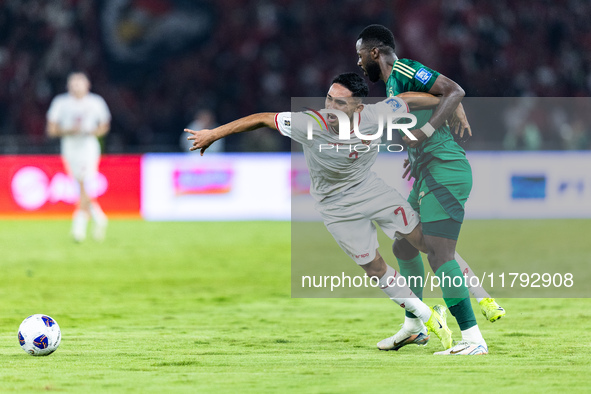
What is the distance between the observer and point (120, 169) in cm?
1778

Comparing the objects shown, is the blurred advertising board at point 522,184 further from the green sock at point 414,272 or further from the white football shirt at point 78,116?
the green sock at point 414,272

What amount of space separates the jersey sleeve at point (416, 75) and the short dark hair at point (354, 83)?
0.81ft

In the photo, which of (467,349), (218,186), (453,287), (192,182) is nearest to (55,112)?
(192,182)

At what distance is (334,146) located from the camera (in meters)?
5.99

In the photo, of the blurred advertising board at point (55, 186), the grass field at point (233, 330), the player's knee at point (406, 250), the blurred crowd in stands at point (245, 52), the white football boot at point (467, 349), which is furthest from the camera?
the blurred crowd in stands at point (245, 52)

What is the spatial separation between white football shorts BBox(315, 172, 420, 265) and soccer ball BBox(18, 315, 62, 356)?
1952mm

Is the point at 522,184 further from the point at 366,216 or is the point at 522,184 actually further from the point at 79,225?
the point at 366,216

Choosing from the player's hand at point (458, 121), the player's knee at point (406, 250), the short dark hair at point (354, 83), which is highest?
the short dark hair at point (354, 83)

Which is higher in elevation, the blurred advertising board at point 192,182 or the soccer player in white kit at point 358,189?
the blurred advertising board at point 192,182

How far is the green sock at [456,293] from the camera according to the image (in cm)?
577

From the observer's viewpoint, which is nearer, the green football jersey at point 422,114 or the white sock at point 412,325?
the green football jersey at point 422,114

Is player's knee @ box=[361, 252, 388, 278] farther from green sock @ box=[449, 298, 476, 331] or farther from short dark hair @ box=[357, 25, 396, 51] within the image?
short dark hair @ box=[357, 25, 396, 51]

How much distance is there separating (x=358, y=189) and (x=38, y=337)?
7.48 feet

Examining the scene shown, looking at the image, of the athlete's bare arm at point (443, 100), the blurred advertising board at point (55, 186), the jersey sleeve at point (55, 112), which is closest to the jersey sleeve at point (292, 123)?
the athlete's bare arm at point (443, 100)
